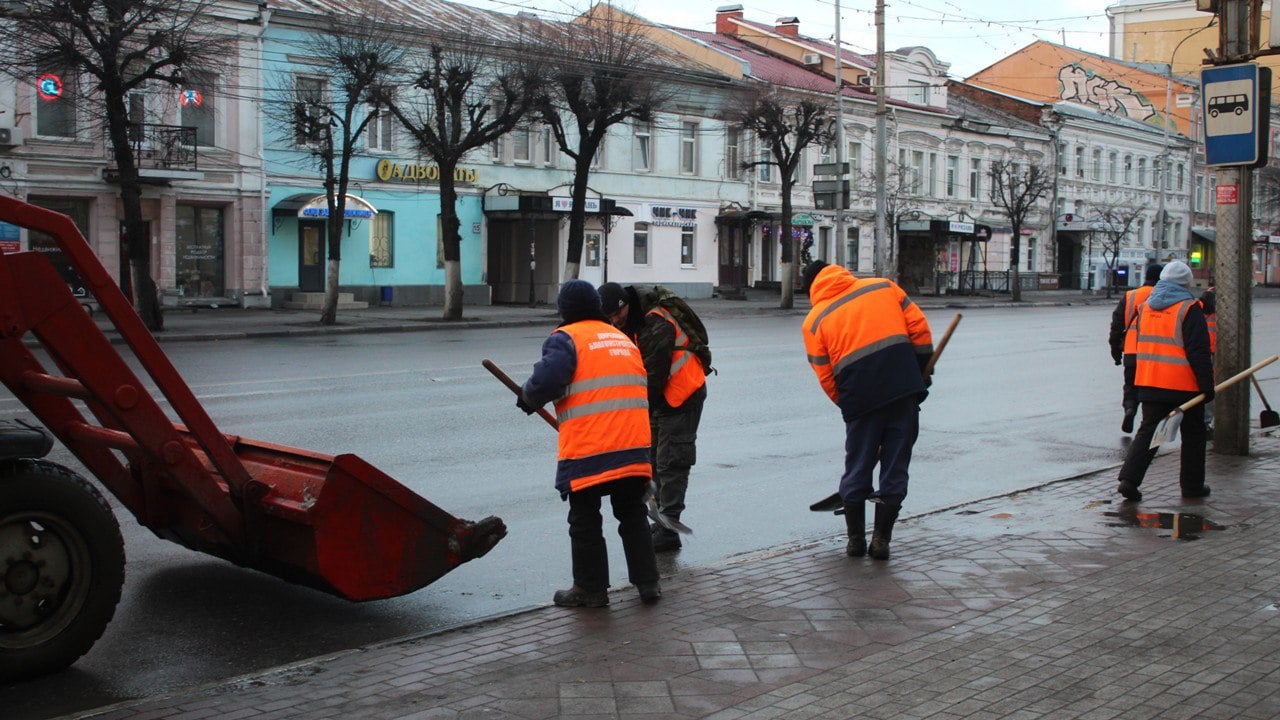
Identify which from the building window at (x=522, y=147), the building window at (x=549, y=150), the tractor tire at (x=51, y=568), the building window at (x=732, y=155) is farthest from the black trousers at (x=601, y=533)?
the building window at (x=732, y=155)

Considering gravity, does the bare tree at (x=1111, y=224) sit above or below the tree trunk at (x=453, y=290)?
above

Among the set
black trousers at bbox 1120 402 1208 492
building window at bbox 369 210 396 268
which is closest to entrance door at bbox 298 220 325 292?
building window at bbox 369 210 396 268

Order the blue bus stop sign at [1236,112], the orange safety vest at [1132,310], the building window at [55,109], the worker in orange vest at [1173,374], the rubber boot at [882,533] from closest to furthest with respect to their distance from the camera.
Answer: the rubber boot at [882,533]
the worker in orange vest at [1173,374]
the blue bus stop sign at [1236,112]
the orange safety vest at [1132,310]
the building window at [55,109]

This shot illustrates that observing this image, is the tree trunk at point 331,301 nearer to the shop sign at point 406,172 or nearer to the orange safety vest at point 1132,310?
the shop sign at point 406,172

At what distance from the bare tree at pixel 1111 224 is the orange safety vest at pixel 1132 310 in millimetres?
46960

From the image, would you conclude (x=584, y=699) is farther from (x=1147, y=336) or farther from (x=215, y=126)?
(x=215, y=126)

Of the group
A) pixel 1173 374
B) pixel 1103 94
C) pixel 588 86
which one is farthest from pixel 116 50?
pixel 1103 94

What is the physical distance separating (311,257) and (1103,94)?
49521 mm

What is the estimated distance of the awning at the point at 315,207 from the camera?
30.9 meters

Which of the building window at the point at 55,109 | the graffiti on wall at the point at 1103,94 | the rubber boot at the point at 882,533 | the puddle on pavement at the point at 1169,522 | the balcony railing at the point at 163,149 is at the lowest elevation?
the puddle on pavement at the point at 1169,522

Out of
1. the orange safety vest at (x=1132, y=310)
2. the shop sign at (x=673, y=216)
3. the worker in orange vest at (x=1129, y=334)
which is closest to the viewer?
the orange safety vest at (x=1132, y=310)

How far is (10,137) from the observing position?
87.6 feet

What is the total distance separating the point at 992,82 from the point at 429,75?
48.3m

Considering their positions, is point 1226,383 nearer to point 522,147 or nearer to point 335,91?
point 335,91
